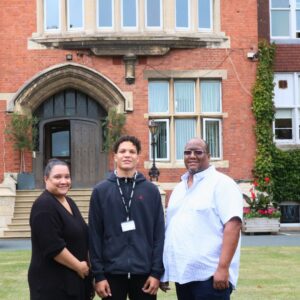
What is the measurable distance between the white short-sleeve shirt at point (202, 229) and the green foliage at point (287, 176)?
586 inches

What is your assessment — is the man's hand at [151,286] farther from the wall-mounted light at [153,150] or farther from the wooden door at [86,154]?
the wooden door at [86,154]

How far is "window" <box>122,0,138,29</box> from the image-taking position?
18859 millimetres

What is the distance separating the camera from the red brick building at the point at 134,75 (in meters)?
18.6

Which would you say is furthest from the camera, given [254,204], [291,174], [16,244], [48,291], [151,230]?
[291,174]

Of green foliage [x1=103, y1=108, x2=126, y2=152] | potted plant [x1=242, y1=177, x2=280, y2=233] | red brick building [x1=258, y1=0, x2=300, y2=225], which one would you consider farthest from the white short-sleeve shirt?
red brick building [x1=258, y1=0, x2=300, y2=225]

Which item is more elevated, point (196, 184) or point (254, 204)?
point (196, 184)

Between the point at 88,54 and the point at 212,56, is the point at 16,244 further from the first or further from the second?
the point at 212,56

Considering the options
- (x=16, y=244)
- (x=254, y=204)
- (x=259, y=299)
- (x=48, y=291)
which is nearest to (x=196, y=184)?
(x=48, y=291)

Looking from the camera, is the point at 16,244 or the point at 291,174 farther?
the point at 291,174

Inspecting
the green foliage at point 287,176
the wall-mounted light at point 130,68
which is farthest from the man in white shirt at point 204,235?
the green foliage at point 287,176

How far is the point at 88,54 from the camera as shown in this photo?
1873 centimetres

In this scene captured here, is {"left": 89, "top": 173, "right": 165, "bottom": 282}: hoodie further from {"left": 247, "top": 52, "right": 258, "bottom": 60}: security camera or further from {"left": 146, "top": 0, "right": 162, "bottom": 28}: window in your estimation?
{"left": 247, "top": 52, "right": 258, "bottom": 60}: security camera

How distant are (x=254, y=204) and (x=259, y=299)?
10.3 metres

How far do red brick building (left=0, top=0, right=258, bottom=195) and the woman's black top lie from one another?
13800 millimetres
